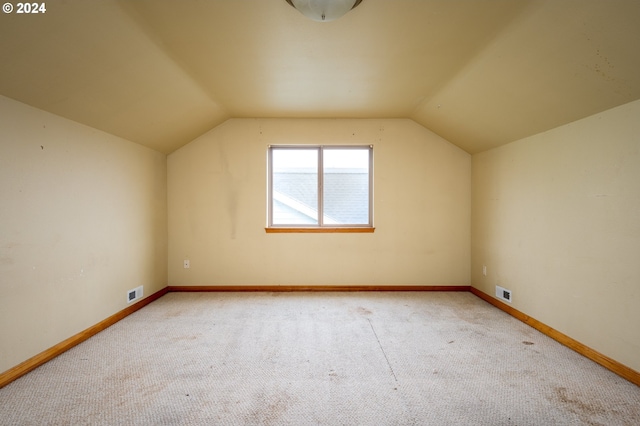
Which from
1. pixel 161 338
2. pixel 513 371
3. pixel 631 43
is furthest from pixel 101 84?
pixel 513 371

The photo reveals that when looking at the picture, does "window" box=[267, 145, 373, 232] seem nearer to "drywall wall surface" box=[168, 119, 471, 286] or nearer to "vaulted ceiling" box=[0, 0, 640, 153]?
"drywall wall surface" box=[168, 119, 471, 286]

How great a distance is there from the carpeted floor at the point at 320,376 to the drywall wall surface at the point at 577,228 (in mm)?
312

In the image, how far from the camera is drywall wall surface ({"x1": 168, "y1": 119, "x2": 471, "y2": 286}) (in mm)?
3725

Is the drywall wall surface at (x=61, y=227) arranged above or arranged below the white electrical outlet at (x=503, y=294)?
above

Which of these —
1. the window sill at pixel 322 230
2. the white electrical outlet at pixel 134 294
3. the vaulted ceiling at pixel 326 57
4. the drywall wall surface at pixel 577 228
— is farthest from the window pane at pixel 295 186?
the drywall wall surface at pixel 577 228

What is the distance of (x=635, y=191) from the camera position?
1837 mm

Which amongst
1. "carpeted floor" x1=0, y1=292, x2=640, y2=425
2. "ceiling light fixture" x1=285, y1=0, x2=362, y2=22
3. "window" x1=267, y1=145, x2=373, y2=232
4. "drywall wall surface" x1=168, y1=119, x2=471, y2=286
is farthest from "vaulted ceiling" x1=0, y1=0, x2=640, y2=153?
"carpeted floor" x1=0, y1=292, x2=640, y2=425

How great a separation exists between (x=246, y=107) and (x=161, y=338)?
8.43 feet

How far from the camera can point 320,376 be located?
6.21ft

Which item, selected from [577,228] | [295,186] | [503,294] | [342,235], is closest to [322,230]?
[342,235]

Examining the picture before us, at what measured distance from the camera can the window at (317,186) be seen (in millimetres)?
3852

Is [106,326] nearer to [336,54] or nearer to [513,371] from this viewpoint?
[336,54]

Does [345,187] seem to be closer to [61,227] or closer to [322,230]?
Answer: [322,230]

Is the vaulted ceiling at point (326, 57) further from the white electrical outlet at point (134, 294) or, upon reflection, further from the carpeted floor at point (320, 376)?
the carpeted floor at point (320, 376)
